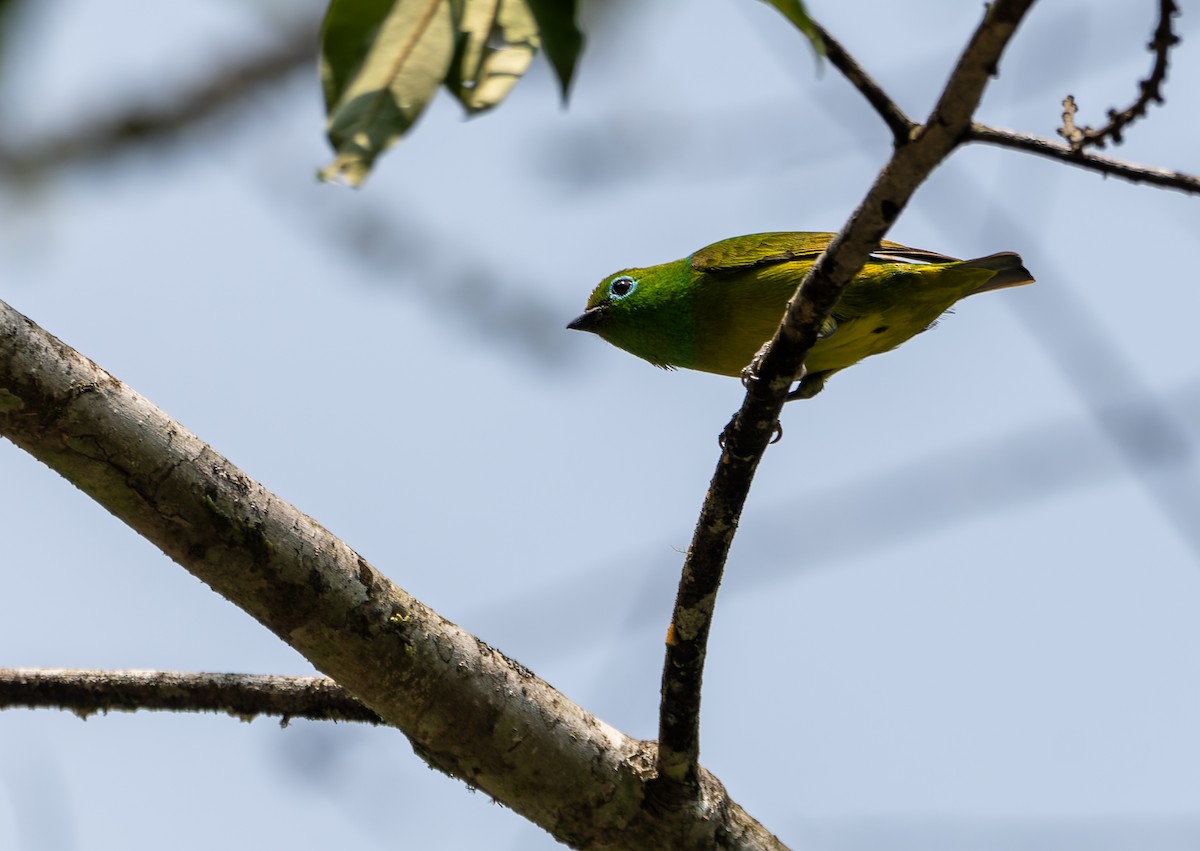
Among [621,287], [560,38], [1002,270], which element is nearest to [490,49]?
[560,38]

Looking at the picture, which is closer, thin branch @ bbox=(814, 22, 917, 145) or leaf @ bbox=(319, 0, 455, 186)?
leaf @ bbox=(319, 0, 455, 186)

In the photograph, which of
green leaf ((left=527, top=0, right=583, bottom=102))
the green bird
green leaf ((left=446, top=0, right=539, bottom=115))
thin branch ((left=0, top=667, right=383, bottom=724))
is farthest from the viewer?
the green bird

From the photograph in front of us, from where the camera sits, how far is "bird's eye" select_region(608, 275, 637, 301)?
215 inches

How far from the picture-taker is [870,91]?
219 centimetres

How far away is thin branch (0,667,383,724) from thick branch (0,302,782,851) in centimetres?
49

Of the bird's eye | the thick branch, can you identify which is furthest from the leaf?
the bird's eye

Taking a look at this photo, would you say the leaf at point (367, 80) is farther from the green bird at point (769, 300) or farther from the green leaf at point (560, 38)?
the green bird at point (769, 300)

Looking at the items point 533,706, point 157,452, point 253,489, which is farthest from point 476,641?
point 157,452

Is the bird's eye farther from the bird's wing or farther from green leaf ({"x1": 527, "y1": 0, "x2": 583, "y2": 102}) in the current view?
green leaf ({"x1": 527, "y1": 0, "x2": 583, "y2": 102})

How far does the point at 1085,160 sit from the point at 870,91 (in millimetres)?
399

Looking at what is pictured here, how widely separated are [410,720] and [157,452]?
96 centimetres

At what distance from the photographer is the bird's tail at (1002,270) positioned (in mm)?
4598

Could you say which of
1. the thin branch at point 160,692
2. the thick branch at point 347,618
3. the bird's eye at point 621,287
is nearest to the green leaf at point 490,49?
the thick branch at point 347,618

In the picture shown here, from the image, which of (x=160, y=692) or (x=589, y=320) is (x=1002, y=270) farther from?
(x=160, y=692)
